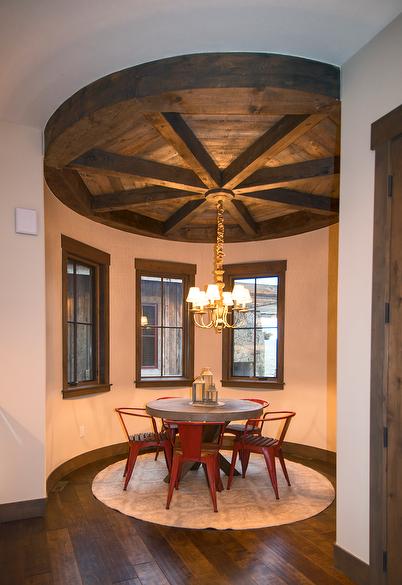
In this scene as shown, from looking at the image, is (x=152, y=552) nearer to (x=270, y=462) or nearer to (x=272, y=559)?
(x=272, y=559)

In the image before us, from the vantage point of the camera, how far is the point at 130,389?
547 centimetres

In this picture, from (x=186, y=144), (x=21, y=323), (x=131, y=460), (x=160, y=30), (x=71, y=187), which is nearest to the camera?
(x=160, y=30)

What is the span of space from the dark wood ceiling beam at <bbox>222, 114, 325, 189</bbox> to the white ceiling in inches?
16.4

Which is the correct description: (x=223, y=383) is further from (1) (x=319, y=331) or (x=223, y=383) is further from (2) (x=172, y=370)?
(1) (x=319, y=331)

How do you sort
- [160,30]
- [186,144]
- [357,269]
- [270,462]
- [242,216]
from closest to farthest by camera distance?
[160,30], [357,269], [186,144], [270,462], [242,216]

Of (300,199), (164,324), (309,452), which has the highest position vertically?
(300,199)

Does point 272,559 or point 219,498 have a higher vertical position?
point 272,559

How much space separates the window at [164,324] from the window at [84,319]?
0.52 m

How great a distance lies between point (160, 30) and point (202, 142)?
1.24 meters

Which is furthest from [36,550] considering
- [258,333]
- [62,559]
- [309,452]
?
[258,333]

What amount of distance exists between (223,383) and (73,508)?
2.72 meters

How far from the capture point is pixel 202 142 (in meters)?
3.67

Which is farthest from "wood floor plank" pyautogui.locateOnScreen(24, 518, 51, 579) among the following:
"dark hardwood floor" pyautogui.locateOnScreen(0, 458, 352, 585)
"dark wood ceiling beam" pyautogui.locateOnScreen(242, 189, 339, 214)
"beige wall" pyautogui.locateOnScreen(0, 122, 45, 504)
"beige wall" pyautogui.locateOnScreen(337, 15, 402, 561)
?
"dark wood ceiling beam" pyautogui.locateOnScreen(242, 189, 339, 214)

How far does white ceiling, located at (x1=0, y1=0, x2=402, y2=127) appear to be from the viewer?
2.29 metres
